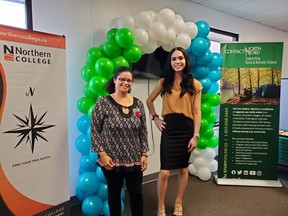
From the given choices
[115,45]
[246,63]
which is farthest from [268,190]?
[115,45]

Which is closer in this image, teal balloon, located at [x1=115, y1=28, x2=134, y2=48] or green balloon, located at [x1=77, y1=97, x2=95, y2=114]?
teal balloon, located at [x1=115, y1=28, x2=134, y2=48]

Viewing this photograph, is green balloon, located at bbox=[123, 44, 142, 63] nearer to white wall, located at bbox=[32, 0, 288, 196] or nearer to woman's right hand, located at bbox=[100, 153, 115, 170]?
white wall, located at bbox=[32, 0, 288, 196]

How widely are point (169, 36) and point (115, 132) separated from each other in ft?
4.27

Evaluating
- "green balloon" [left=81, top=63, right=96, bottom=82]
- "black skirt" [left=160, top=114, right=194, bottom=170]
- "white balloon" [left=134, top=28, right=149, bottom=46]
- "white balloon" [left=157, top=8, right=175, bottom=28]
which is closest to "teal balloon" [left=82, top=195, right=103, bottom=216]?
"black skirt" [left=160, top=114, right=194, bottom=170]

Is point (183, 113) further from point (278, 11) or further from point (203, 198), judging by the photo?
point (278, 11)

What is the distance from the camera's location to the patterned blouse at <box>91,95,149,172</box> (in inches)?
64.5

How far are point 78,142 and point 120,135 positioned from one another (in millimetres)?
765

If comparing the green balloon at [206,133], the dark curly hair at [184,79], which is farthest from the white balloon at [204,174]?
the dark curly hair at [184,79]

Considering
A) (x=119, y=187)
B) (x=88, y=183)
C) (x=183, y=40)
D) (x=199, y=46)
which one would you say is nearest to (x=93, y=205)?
(x=88, y=183)

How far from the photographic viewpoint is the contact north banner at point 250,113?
294 cm

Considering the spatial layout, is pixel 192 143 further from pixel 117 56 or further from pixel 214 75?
pixel 214 75

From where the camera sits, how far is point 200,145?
10.4 feet

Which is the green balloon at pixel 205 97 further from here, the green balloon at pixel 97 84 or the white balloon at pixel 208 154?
the green balloon at pixel 97 84

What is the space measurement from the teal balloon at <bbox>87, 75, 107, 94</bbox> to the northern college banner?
0.26 metres
